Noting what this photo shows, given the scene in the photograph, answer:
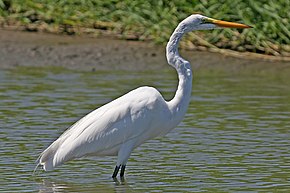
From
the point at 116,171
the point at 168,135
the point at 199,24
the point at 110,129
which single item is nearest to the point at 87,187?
the point at 116,171

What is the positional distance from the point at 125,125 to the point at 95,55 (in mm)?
5820

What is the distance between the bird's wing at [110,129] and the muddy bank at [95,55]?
5.28m

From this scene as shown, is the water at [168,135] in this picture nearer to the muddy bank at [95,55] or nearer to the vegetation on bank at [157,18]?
the muddy bank at [95,55]

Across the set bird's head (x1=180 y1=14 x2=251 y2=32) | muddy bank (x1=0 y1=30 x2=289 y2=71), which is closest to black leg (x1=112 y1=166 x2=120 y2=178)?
bird's head (x1=180 y1=14 x2=251 y2=32)

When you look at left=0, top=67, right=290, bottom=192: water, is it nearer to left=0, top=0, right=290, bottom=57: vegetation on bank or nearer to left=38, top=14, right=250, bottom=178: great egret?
left=38, top=14, right=250, bottom=178: great egret

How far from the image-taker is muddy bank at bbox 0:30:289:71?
13.2m

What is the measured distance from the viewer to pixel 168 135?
373 inches

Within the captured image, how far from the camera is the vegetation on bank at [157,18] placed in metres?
13.1

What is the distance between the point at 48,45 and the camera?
45.3ft

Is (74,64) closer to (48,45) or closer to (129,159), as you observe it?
(48,45)

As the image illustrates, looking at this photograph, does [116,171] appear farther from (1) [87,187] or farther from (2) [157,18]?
(2) [157,18]

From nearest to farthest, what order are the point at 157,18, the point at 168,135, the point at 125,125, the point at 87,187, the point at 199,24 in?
the point at 87,187 < the point at 125,125 < the point at 199,24 < the point at 168,135 < the point at 157,18

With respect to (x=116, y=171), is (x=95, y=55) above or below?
below

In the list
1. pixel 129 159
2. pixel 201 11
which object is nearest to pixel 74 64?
pixel 201 11
